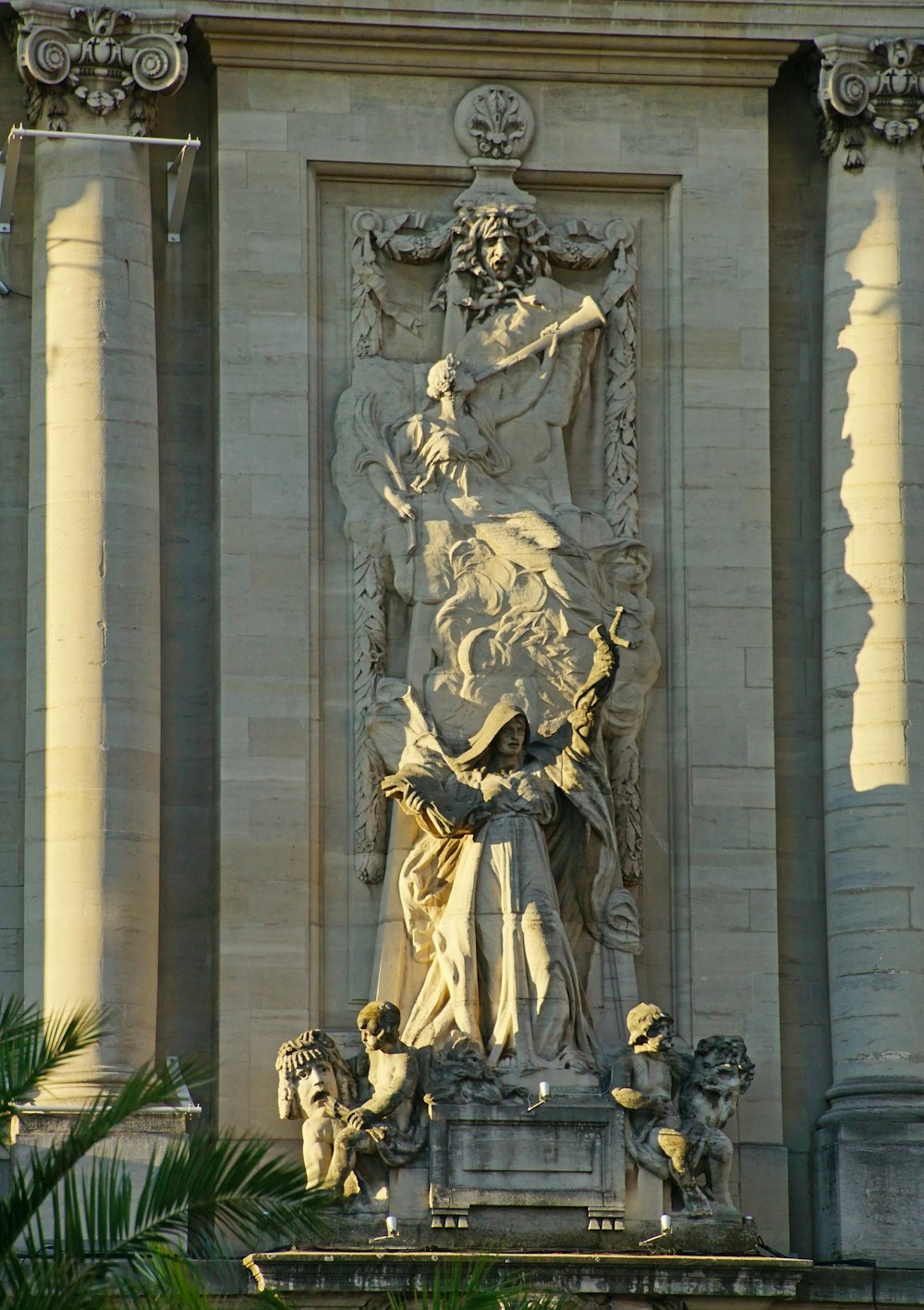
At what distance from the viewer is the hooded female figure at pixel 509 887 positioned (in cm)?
2453

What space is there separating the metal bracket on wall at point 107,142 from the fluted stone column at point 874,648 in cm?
502

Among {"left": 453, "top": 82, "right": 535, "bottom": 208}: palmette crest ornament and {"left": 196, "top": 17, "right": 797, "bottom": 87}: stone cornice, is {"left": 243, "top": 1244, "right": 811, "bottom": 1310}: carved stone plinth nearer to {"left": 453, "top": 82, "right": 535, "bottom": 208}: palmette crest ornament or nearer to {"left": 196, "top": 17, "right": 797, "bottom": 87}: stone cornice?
{"left": 453, "top": 82, "right": 535, "bottom": 208}: palmette crest ornament

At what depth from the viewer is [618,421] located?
26609mm

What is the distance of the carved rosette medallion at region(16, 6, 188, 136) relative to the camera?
2591 centimetres

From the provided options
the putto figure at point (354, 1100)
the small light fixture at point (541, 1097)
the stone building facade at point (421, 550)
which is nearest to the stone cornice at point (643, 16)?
the stone building facade at point (421, 550)

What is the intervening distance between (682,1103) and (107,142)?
8333 mm

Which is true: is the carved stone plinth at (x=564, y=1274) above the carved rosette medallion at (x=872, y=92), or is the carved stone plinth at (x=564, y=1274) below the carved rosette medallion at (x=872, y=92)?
below

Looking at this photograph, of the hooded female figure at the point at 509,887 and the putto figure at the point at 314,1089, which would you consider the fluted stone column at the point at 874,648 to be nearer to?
the hooded female figure at the point at 509,887

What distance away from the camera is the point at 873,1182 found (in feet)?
82.5

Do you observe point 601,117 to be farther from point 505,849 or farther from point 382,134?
point 505,849

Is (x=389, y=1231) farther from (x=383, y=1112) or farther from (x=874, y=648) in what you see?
(x=874, y=648)

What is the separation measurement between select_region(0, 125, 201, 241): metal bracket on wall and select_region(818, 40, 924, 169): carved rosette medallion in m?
4.97

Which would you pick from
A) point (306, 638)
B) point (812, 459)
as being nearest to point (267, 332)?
point (306, 638)

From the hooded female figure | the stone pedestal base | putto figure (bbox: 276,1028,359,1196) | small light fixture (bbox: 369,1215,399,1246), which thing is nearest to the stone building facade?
the stone pedestal base
